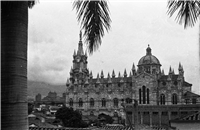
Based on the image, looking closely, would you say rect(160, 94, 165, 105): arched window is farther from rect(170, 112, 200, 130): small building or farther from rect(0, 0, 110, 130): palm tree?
rect(0, 0, 110, 130): palm tree

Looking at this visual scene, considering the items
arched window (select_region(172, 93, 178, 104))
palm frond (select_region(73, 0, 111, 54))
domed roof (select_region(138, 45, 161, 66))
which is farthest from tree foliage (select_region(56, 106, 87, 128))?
palm frond (select_region(73, 0, 111, 54))

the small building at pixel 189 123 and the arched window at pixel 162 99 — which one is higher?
the small building at pixel 189 123

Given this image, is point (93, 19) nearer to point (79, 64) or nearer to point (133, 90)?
point (133, 90)

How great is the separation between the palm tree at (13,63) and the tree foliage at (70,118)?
31.5 m

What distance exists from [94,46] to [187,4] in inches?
53.4

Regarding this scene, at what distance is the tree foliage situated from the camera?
113 feet

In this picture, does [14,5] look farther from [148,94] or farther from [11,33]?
[148,94]

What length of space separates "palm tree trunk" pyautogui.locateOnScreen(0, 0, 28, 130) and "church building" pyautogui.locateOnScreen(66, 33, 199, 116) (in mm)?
40621

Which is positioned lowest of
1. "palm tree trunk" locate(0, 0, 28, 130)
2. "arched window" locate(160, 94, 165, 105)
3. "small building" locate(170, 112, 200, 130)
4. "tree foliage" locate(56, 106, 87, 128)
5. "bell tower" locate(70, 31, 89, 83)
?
"tree foliage" locate(56, 106, 87, 128)

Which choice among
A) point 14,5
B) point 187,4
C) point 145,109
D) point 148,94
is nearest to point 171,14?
point 187,4

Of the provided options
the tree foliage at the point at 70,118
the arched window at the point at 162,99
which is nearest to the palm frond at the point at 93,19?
the tree foliage at the point at 70,118

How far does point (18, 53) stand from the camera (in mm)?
3250

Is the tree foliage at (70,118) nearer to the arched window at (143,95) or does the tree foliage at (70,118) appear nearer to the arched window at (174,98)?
the arched window at (143,95)

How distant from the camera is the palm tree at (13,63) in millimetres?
3115
